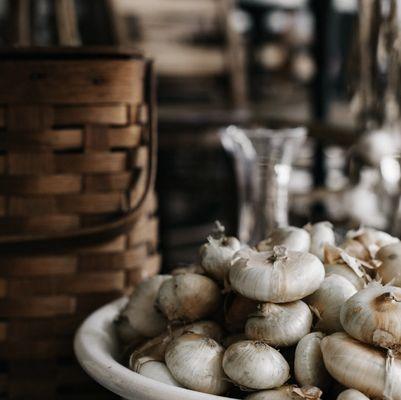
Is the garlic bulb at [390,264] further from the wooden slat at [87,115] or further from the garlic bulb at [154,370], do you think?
the wooden slat at [87,115]

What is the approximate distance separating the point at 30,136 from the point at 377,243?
0.46 m

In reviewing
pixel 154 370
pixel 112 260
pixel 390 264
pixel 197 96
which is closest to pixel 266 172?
pixel 112 260

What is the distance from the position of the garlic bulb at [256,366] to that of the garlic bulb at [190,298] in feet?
0.34

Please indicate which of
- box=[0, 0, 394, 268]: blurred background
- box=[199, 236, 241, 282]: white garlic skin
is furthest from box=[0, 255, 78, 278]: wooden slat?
box=[0, 0, 394, 268]: blurred background

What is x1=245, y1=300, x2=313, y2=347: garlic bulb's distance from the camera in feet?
2.27

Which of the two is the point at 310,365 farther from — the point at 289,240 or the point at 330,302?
the point at 289,240

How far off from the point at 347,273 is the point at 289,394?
0.18m

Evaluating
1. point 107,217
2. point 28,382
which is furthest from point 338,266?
point 28,382

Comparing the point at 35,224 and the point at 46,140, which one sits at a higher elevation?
the point at 46,140

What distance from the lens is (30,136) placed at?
92 centimetres

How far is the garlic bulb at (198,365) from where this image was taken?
2.26 ft

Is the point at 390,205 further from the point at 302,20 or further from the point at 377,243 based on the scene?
A: the point at 302,20

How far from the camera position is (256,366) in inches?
25.8

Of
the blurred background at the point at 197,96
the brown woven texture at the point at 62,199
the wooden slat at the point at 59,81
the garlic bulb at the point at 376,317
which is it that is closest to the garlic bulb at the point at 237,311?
the garlic bulb at the point at 376,317
